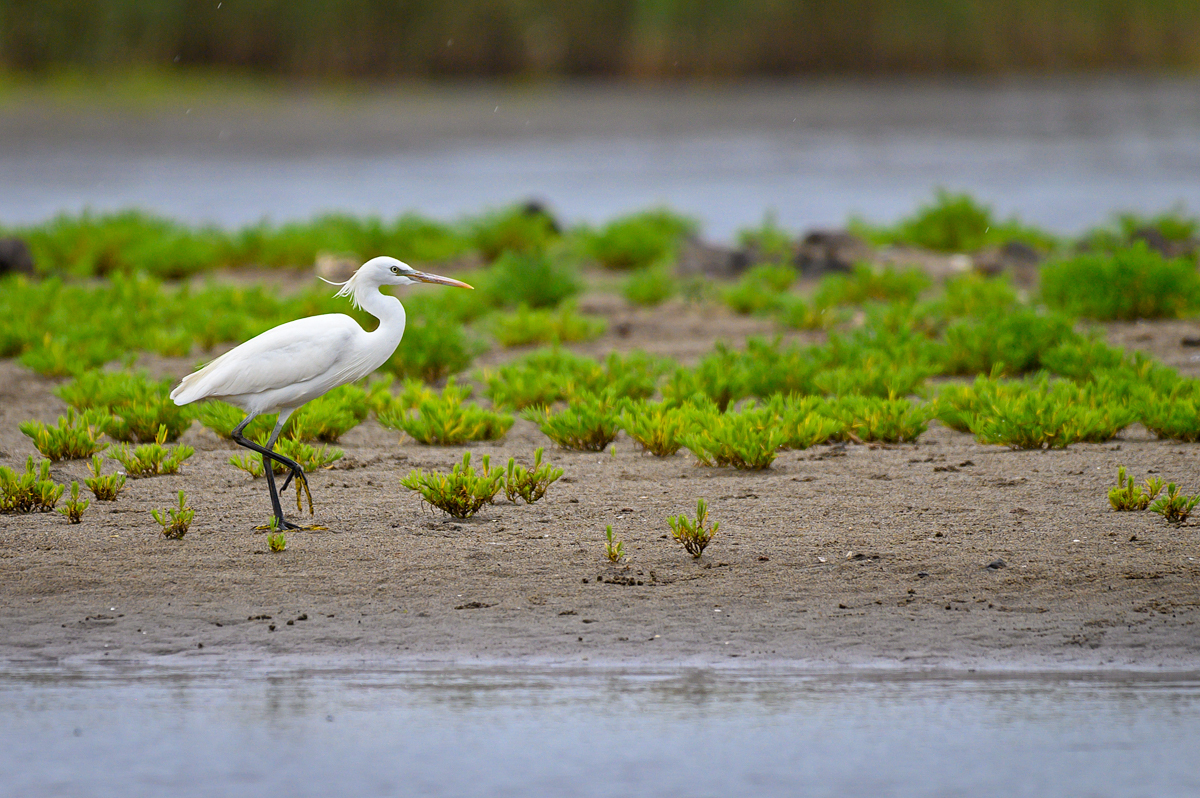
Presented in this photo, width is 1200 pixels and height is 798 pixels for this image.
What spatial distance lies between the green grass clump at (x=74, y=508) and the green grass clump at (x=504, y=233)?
9.87m

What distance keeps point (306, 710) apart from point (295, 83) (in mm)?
48782

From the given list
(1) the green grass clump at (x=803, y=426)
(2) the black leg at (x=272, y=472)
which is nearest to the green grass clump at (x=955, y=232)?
(1) the green grass clump at (x=803, y=426)

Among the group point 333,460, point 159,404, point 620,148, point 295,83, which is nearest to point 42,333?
point 159,404

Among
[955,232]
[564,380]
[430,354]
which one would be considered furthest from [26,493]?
[955,232]

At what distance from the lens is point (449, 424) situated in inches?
312

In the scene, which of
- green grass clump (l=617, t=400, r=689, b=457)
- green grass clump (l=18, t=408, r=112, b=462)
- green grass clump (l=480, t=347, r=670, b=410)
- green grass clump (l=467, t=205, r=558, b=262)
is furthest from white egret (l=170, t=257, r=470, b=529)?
green grass clump (l=467, t=205, r=558, b=262)

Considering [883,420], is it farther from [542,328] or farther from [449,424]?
[542,328]

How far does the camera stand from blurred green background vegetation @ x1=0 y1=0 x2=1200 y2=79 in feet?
158

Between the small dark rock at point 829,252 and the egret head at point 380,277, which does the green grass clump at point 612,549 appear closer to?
the egret head at point 380,277

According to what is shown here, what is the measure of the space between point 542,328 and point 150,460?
15.2 ft

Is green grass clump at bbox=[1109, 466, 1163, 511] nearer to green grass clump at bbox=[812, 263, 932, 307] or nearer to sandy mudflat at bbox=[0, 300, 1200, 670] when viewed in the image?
sandy mudflat at bbox=[0, 300, 1200, 670]

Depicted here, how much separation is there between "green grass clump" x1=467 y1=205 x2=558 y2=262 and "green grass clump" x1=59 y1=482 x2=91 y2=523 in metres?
9.87

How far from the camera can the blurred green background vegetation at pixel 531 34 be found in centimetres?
4825

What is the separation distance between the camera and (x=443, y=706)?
4.65 metres
